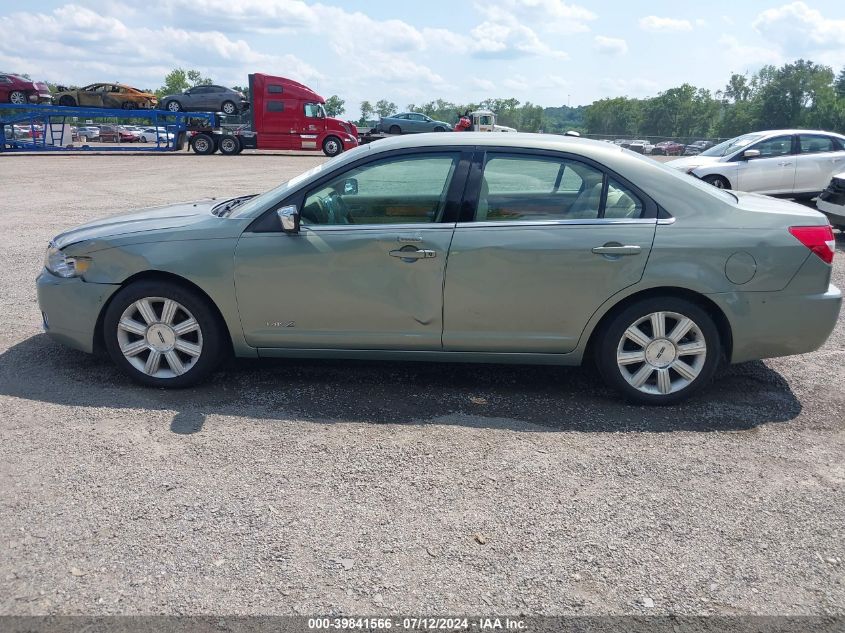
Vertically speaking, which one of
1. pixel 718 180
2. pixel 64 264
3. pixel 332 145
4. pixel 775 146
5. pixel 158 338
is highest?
pixel 332 145

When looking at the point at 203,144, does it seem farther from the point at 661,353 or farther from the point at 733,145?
the point at 661,353

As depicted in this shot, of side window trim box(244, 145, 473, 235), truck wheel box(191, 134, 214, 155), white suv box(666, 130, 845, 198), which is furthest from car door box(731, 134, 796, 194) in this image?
truck wheel box(191, 134, 214, 155)

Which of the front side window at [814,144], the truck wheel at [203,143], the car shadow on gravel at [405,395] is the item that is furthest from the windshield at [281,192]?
the truck wheel at [203,143]

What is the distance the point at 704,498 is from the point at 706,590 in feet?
2.39

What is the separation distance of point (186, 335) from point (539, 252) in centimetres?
229

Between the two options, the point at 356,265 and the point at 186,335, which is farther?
the point at 186,335

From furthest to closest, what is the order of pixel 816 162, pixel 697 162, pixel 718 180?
pixel 697 162, pixel 718 180, pixel 816 162

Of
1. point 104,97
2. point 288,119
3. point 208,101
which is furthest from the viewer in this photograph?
point 208,101

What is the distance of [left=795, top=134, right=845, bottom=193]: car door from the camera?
13.6 metres

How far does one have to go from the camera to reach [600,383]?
484cm

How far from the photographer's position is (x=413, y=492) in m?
3.39

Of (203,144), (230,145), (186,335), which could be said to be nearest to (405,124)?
(230,145)

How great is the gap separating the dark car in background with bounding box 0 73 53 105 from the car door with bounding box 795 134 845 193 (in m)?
32.2

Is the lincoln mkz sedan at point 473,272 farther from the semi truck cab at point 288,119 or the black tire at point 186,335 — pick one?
the semi truck cab at point 288,119
